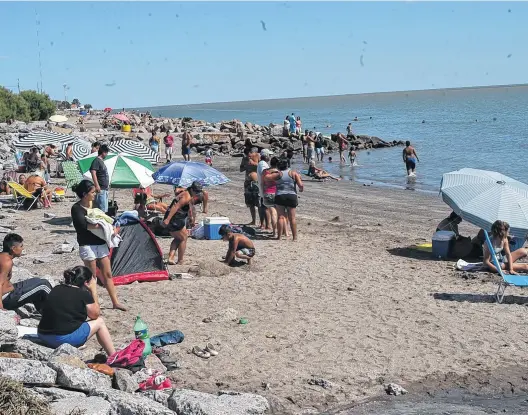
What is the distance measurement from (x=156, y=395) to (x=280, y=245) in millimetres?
7233

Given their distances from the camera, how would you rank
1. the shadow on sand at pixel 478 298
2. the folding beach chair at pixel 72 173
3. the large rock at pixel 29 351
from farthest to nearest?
the folding beach chair at pixel 72 173 → the shadow on sand at pixel 478 298 → the large rock at pixel 29 351

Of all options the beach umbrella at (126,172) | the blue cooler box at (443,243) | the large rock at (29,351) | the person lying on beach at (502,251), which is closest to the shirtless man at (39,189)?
the beach umbrella at (126,172)

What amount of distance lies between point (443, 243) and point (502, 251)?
170 centimetres

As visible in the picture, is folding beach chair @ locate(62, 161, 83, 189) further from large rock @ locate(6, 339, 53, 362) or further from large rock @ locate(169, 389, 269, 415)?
large rock @ locate(169, 389, 269, 415)

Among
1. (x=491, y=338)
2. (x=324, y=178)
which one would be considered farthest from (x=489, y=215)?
(x=324, y=178)

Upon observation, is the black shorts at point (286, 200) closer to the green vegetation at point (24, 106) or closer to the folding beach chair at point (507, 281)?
the folding beach chair at point (507, 281)

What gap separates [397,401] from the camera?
672cm

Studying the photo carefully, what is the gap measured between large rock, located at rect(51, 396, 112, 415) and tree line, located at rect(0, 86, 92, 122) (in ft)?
158

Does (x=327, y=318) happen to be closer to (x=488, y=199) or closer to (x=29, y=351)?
(x=29, y=351)

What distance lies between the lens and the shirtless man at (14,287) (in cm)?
819

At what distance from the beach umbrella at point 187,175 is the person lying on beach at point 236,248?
Result: 2571mm

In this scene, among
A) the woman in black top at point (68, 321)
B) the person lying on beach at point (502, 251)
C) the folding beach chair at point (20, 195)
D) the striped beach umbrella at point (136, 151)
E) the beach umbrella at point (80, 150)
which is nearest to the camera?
the woman in black top at point (68, 321)

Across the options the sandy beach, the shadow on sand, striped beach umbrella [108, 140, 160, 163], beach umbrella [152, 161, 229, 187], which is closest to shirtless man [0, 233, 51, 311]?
the sandy beach

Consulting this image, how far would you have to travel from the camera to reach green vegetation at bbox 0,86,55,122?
172 ft
